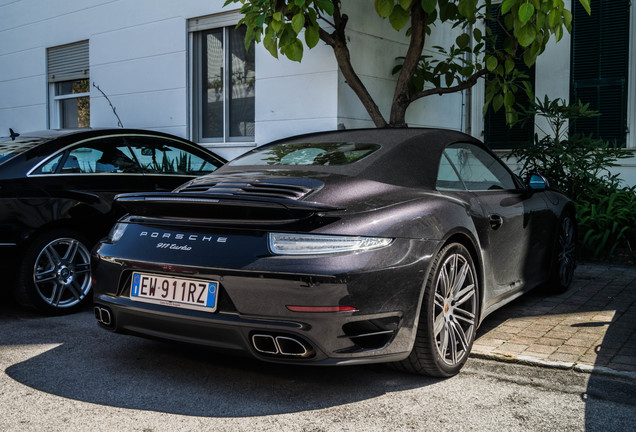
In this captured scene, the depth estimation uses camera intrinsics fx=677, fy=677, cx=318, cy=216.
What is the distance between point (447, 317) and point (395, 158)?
35.2 inches

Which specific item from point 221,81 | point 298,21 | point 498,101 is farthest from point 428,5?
point 221,81

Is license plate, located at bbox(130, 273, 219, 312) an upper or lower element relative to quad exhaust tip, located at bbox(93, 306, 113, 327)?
upper

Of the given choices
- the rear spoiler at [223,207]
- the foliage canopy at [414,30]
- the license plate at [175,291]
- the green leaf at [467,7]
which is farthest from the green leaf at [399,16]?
the license plate at [175,291]

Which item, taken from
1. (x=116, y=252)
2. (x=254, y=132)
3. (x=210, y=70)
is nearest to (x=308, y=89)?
Result: (x=254, y=132)

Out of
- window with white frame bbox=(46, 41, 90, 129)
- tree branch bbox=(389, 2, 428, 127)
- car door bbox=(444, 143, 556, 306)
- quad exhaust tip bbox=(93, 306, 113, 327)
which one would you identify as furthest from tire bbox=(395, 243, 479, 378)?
window with white frame bbox=(46, 41, 90, 129)

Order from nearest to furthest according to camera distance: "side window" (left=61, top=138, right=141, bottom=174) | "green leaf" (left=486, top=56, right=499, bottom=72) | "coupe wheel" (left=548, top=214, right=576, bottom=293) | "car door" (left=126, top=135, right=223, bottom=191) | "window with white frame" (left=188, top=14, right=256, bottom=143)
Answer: "side window" (left=61, top=138, right=141, bottom=174), "coupe wheel" (left=548, top=214, right=576, bottom=293), "car door" (left=126, top=135, right=223, bottom=191), "green leaf" (left=486, top=56, right=499, bottom=72), "window with white frame" (left=188, top=14, right=256, bottom=143)

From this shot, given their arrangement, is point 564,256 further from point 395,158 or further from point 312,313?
point 312,313

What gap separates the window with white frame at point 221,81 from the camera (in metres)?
9.02

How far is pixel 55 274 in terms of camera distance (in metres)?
4.97

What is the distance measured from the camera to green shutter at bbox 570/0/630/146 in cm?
854

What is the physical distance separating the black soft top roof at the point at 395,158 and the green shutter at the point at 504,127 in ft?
17.6

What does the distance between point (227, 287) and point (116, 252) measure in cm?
74

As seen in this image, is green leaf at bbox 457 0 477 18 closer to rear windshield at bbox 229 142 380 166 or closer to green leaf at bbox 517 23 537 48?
green leaf at bbox 517 23 537 48

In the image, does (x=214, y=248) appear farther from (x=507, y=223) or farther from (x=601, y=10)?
(x=601, y=10)
